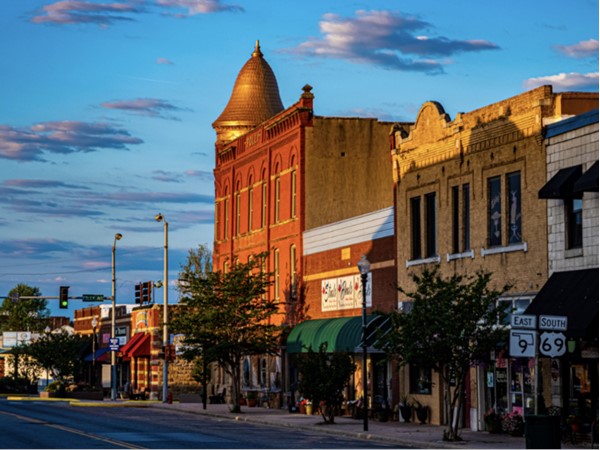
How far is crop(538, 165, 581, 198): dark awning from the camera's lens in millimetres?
33969

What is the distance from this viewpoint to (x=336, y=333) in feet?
166

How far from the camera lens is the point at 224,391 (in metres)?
70.5

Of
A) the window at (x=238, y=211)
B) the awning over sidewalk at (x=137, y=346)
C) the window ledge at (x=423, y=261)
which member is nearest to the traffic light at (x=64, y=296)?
the awning over sidewalk at (x=137, y=346)

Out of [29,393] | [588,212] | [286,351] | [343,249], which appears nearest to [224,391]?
[286,351]

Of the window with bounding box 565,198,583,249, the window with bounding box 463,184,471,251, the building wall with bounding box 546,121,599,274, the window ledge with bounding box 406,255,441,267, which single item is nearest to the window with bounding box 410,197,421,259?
the window ledge with bounding box 406,255,441,267

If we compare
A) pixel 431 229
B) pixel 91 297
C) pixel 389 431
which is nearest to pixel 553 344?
pixel 389 431

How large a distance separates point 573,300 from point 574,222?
10.5 ft

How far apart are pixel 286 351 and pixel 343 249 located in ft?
26.6

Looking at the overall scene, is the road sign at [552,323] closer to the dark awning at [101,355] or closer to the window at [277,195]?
the window at [277,195]

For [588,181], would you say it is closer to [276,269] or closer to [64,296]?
[276,269]

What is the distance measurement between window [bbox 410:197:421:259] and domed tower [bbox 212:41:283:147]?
26.9 m

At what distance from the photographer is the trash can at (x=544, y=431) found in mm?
26766

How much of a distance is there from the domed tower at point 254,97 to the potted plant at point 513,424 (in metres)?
37.8

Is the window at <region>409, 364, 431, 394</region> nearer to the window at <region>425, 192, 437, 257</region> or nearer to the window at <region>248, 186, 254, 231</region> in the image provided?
the window at <region>425, 192, 437, 257</region>
